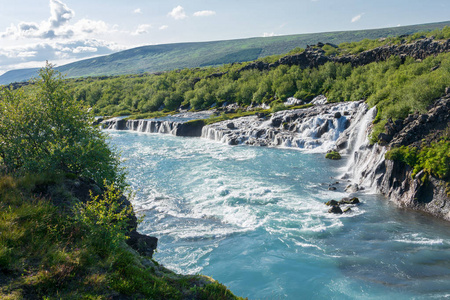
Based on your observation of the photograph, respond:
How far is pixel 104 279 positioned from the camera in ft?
36.0

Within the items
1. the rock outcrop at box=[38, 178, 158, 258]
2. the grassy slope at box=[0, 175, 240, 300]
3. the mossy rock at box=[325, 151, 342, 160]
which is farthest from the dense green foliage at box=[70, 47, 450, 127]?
the grassy slope at box=[0, 175, 240, 300]

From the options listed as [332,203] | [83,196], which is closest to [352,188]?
[332,203]

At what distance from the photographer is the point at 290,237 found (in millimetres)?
26359

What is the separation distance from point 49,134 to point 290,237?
21.5 meters

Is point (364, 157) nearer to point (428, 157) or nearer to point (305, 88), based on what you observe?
point (428, 157)

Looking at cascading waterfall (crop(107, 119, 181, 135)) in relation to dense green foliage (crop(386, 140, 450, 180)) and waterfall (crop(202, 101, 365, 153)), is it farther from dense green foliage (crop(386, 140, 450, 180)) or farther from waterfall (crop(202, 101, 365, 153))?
dense green foliage (crop(386, 140, 450, 180))

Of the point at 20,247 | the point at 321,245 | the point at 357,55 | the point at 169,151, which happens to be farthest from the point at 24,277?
the point at 357,55

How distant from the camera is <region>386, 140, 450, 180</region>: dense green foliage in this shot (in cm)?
2835

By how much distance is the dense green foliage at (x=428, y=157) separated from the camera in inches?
1116

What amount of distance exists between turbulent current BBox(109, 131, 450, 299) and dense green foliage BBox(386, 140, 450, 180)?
4.74m

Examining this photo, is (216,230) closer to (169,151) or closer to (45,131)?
(45,131)

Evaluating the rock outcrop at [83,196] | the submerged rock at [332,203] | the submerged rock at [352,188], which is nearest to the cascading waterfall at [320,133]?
the submerged rock at [352,188]

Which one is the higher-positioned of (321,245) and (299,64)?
(299,64)

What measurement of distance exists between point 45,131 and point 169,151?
44533 mm
